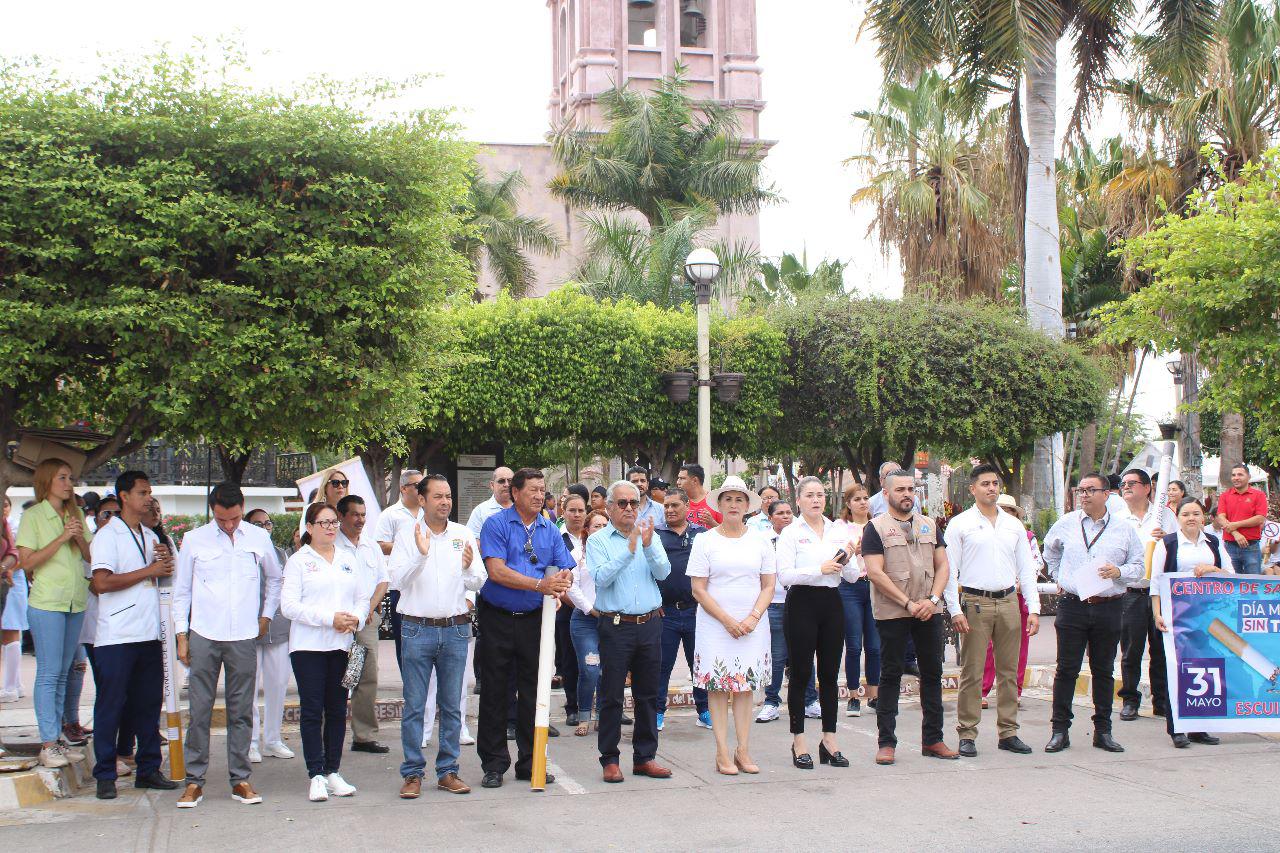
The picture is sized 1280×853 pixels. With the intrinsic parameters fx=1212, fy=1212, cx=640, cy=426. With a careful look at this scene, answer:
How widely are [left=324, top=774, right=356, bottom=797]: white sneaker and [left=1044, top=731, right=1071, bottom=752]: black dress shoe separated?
15.9ft

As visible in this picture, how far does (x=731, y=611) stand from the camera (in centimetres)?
789

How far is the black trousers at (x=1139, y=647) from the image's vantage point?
32.6 feet

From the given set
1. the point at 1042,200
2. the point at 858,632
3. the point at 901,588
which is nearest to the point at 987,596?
the point at 901,588

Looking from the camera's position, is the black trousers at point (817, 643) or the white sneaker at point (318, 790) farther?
the black trousers at point (817, 643)

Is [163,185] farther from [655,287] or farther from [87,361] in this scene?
[655,287]

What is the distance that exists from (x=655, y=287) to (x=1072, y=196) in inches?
590

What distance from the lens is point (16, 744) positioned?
7.98 meters

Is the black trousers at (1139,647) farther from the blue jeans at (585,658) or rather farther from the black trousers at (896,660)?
the blue jeans at (585,658)

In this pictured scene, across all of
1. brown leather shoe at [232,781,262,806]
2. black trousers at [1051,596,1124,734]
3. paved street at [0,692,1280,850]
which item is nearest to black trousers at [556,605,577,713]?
paved street at [0,692,1280,850]

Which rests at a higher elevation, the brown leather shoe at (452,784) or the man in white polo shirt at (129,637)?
the man in white polo shirt at (129,637)

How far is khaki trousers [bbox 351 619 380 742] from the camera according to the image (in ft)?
29.2

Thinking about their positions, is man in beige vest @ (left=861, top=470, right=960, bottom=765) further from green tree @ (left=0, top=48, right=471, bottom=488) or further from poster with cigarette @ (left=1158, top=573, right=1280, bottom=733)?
green tree @ (left=0, top=48, right=471, bottom=488)

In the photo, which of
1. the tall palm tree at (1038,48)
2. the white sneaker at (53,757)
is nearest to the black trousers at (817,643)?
the white sneaker at (53,757)

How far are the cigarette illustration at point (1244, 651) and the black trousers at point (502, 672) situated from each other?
517cm
